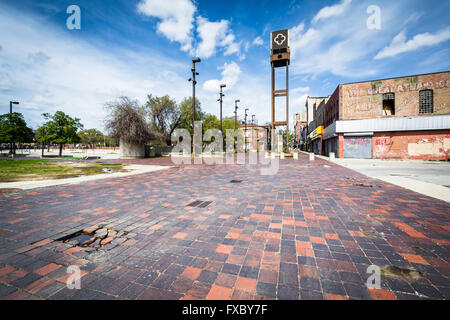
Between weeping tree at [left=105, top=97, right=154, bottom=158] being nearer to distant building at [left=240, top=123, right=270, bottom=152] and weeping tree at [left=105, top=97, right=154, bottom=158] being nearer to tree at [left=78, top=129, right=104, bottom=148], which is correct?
distant building at [left=240, top=123, right=270, bottom=152]

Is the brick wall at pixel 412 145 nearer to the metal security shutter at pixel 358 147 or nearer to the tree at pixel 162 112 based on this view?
the metal security shutter at pixel 358 147

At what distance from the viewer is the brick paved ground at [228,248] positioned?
1996mm

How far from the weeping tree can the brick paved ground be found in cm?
2021

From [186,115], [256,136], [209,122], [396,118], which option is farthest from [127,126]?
[256,136]

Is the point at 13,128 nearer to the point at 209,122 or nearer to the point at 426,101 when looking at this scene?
the point at 209,122

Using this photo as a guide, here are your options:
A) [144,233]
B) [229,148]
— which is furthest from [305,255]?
[229,148]

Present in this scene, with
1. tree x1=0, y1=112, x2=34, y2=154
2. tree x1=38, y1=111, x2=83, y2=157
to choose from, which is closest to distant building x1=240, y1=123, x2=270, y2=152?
tree x1=38, y1=111, x2=83, y2=157

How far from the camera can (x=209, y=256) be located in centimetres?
261

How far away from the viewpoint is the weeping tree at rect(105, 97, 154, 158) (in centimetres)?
2314

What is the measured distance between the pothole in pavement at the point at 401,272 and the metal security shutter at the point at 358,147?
24737mm

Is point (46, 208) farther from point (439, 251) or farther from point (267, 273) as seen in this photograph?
point (439, 251)
